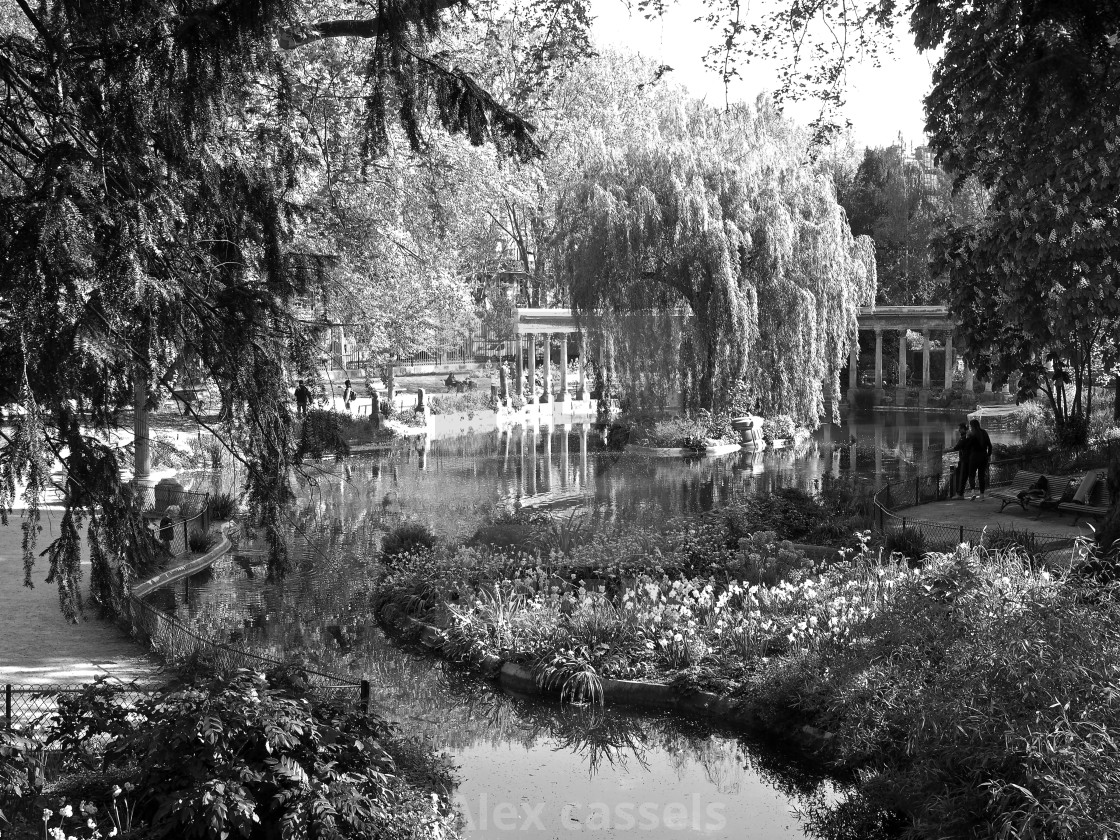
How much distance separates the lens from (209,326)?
617cm

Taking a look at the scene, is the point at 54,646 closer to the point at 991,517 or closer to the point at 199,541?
the point at 199,541

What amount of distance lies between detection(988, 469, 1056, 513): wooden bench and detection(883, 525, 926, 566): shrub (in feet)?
13.6

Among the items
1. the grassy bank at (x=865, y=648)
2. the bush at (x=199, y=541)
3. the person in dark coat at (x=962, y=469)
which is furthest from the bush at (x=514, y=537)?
the person in dark coat at (x=962, y=469)

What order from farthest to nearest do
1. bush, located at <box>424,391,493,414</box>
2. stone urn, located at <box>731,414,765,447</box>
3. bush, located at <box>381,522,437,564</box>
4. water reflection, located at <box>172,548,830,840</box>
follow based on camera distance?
bush, located at <box>424,391,493,414</box>
stone urn, located at <box>731,414,765,447</box>
bush, located at <box>381,522,437,564</box>
water reflection, located at <box>172,548,830,840</box>

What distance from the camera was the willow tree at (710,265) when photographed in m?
30.7

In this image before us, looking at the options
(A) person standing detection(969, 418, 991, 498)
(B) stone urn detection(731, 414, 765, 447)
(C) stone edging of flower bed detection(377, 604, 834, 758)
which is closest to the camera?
(C) stone edging of flower bed detection(377, 604, 834, 758)

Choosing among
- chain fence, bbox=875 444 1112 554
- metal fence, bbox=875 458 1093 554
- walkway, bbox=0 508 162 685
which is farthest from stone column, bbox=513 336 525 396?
walkway, bbox=0 508 162 685

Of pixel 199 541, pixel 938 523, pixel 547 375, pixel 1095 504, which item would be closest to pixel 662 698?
pixel 938 523

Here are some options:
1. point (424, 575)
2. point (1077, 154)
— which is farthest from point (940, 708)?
point (424, 575)

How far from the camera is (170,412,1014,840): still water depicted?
7.87 m

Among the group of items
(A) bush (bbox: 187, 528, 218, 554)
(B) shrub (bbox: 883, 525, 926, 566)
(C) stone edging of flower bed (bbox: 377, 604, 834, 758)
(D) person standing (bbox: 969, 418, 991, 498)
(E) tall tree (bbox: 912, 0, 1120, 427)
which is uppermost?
(E) tall tree (bbox: 912, 0, 1120, 427)

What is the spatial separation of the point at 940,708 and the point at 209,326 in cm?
502

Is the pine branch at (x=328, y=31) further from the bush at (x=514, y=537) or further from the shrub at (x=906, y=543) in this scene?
the shrub at (x=906, y=543)

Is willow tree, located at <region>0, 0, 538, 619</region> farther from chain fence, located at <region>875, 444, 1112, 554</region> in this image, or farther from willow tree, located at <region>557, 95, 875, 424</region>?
willow tree, located at <region>557, 95, 875, 424</region>
